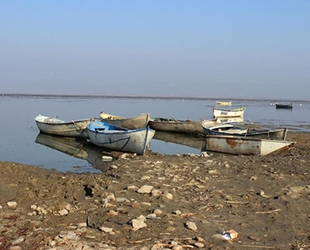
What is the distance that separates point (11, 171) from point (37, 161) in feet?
18.1

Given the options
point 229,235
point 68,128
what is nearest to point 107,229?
point 229,235

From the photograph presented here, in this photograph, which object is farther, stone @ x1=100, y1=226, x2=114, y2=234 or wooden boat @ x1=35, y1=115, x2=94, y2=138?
wooden boat @ x1=35, y1=115, x2=94, y2=138

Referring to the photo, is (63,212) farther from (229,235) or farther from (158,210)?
(229,235)

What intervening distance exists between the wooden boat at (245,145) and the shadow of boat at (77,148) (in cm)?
575

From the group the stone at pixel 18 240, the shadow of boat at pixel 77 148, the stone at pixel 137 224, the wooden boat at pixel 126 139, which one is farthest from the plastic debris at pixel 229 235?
the wooden boat at pixel 126 139

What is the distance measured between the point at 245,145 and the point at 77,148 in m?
10.3

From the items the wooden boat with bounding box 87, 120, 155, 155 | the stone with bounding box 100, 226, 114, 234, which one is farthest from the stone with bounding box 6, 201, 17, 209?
the wooden boat with bounding box 87, 120, 155, 155

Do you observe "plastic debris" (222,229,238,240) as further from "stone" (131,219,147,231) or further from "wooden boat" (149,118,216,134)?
"wooden boat" (149,118,216,134)

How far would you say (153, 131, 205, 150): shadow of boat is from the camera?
84.1 ft

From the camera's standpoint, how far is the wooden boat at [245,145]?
1781 cm

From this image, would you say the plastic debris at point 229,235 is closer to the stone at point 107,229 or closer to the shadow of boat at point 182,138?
the stone at point 107,229

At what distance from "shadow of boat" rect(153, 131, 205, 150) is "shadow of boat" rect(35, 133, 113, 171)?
257 inches

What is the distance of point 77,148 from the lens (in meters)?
22.6

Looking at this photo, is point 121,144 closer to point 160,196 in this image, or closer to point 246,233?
point 160,196
